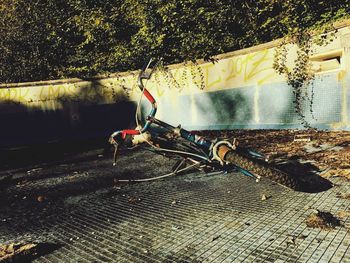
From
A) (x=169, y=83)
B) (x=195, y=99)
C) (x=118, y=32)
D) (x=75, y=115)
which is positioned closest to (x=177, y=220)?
(x=195, y=99)

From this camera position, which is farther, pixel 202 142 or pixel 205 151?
pixel 205 151

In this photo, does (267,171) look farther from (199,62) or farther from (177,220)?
(199,62)

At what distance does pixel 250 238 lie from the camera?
3.05m

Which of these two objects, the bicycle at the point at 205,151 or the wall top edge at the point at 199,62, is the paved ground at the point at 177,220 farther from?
the wall top edge at the point at 199,62

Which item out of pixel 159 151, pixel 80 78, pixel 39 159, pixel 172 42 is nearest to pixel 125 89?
pixel 80 78

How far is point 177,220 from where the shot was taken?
372 centimetres

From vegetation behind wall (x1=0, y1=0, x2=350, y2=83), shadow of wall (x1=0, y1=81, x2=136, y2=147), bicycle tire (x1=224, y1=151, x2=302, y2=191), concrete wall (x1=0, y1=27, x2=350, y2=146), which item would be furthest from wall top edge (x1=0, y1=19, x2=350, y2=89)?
bicycle tire (x1=224, y1=151, x2=302, y2=191)

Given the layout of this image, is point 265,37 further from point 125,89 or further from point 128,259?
point 128,259

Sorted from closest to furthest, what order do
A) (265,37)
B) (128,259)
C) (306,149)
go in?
(128,259) → (306,149) → (265,37)

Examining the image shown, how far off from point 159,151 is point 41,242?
2.50m

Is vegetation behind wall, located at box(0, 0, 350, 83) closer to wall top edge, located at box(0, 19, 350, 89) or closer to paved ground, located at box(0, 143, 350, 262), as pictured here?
wall top edge, located at box(0, 19, 350, 89)

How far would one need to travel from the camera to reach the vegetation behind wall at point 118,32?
11461 mm

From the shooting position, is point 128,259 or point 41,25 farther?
point 41,25

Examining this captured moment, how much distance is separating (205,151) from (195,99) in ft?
22.4
